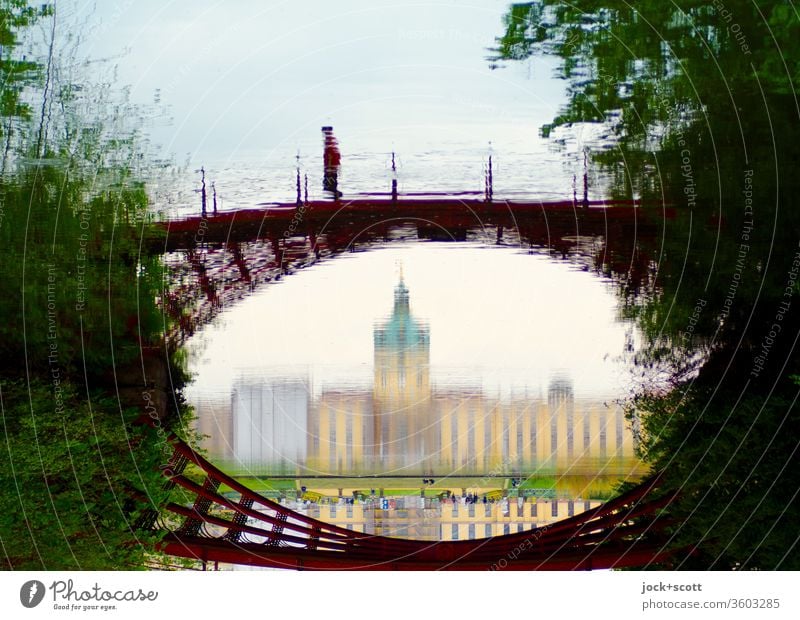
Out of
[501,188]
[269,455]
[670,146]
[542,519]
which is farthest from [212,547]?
[670,146]

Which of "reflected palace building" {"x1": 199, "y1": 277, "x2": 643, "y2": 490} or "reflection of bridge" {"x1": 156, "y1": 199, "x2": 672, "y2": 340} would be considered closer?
"reflection of bridge" {"x1": 156, "y1": 199, "x2": 672, "y2": 340}

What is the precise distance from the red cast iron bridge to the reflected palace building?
0.77 ft

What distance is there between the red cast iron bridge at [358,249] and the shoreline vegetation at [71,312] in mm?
222

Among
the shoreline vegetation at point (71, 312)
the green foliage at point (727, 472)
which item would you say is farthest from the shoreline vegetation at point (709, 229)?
the shoreline vegetation at point (71, 312)

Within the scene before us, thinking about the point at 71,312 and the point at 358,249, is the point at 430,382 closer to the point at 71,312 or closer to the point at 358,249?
the point at 358,249

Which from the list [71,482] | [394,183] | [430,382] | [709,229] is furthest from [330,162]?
[71,482]

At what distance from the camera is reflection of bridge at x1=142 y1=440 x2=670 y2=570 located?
16.7ft

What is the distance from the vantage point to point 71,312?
16.6 feet

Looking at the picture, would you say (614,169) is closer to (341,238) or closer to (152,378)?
(341,238)

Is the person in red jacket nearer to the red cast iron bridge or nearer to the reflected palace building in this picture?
the red cast iron bridge

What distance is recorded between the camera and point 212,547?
5.22 meters

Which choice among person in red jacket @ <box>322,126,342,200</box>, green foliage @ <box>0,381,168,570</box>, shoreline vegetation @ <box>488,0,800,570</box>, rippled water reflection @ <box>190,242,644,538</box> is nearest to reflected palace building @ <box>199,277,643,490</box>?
rippled water reflection @ <box>190,242,644,538</box>

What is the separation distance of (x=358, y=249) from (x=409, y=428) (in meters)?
1.12
